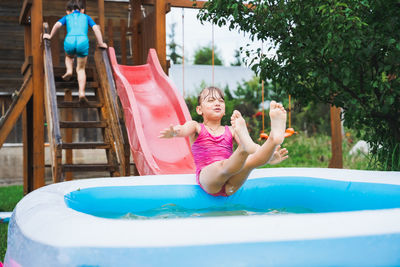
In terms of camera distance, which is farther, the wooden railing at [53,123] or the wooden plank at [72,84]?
the wooden plank at [72,84]

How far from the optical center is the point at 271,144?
9.34 ft

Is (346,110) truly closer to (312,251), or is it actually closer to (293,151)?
(312,251)

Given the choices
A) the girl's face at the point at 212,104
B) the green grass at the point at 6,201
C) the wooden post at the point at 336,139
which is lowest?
the green grass at the point at 6,201

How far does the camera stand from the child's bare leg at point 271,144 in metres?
2.77

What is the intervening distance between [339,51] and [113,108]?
279cm

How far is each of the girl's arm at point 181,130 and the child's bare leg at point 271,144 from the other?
0.48 metres

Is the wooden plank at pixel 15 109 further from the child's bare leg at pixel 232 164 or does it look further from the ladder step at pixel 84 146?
→ the child's bare leg at pixel 232 164

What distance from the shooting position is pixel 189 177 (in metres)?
4.04

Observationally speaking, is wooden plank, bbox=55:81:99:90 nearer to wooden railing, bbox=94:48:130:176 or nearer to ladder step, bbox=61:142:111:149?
wooden railing, bbox=94:48:130:176

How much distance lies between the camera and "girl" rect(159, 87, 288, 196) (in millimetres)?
3100

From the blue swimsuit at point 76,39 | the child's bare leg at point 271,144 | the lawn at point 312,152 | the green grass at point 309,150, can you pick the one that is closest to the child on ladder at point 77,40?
the blue swimsuit at point 76,39

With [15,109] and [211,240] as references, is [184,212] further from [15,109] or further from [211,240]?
[15,109]

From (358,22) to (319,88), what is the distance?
151cm

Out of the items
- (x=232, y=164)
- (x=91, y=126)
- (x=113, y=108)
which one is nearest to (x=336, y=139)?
(x=113, y=108)
